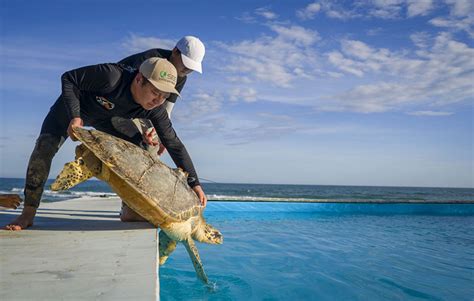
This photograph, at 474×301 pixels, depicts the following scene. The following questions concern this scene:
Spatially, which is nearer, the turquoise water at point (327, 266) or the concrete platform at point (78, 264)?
the concrete platform at point (78, 264)

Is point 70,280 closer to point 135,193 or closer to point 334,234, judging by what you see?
point 135,193

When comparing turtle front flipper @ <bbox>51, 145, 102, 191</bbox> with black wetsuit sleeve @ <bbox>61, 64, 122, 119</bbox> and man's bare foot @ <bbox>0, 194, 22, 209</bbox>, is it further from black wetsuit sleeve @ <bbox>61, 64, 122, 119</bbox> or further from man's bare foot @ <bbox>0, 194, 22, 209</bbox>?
man's bare foot @ <bbox>0, 194, 22, 209</bbox>

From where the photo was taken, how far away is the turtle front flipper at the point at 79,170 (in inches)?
106

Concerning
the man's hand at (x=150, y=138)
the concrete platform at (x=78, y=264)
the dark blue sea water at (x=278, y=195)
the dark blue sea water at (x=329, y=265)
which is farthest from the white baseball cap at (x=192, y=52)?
the dark blue sea water at (x=278, y=195)

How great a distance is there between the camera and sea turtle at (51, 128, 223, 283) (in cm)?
262

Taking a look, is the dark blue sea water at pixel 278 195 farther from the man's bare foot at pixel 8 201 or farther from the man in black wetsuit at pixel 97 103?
the man in black wetsuit at pixel 97 103

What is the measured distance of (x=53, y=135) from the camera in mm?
2949

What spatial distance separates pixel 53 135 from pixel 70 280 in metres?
1.80

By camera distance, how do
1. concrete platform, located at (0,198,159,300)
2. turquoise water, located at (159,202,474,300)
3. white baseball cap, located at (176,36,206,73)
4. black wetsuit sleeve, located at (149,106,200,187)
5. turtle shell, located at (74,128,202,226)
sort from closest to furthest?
concrete platform, located at (0,198,159,300) < turtle shell, located at (74,128,202,226) < black wetsuit sleeve, located at (149,106,200,187) < turquoise water, located at (159,202,474,300) < white baseball cap, located at (176,36,206,73)

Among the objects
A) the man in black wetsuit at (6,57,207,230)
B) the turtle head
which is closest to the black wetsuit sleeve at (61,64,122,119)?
the man in black wetsuit at (6,57,207,230)

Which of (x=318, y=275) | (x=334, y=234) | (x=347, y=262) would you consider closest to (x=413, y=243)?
(x=334, y=234)

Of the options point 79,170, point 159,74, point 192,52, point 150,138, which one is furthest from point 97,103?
point 192,52

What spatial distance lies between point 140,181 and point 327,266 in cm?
292

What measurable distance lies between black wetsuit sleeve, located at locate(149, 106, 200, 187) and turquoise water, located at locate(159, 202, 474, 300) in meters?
1.21
